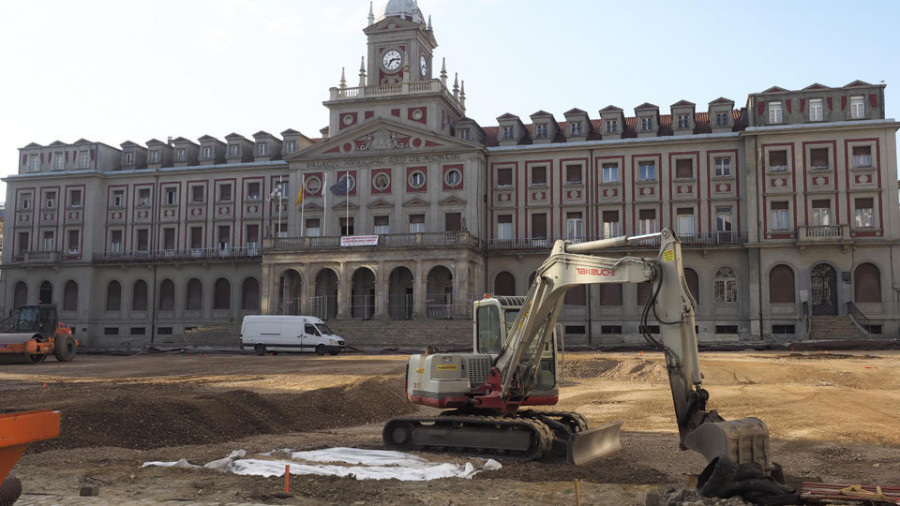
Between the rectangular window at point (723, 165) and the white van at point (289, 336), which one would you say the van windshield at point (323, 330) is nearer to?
the white van at point (289, 336)

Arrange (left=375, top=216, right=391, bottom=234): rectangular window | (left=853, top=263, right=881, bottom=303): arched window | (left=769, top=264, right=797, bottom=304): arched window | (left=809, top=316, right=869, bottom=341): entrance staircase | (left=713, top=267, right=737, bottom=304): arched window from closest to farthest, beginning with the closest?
(left=809, top=316, right=869, bottom=341): entrance staircase < (left=853, top=263, right=881, bottom=303): arched window < (left=769, top=264, right=797, bottom=304): arched window < (left=713, top=267, right=737, bottom=304): arched window < (left=375, top=216, right=391, bottom=234): rectangular window

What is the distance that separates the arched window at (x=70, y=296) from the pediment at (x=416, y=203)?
28.3 metres

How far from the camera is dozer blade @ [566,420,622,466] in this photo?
12.3 m

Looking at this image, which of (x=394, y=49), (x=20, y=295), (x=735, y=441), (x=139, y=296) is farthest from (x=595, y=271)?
(x=20, y=295)

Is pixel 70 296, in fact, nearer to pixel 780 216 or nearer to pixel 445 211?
pixel 445 211

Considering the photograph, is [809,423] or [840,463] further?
[809,423]

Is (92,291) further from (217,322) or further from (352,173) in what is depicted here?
(352,173)

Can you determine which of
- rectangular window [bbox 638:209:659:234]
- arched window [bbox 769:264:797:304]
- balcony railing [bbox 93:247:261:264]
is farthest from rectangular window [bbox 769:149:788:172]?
balcony railing [bbox 93:247:261:264]

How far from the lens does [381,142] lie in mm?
54688

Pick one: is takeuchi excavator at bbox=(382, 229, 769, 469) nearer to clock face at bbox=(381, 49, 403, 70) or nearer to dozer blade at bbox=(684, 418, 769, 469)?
dozer blade at bbox=(684, 418, 769, 469)

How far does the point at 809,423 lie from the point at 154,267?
54.0 m

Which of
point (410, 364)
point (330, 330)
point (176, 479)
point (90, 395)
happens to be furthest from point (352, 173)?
point (176, 479)

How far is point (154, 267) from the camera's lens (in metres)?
60.8

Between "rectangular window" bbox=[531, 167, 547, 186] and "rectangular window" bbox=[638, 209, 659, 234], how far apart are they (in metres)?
7.02
